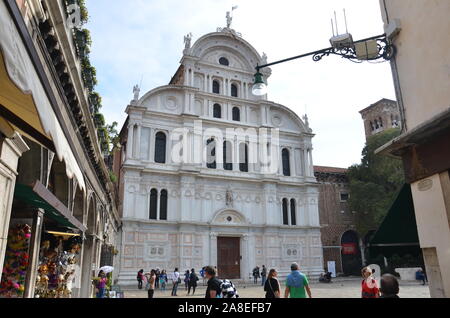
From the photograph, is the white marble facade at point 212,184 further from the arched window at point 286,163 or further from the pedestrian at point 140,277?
the pedestrian at point 140,277

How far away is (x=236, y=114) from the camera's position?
29.7m

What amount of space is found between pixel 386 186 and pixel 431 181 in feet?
94.4

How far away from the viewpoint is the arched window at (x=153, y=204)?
81.7 ft

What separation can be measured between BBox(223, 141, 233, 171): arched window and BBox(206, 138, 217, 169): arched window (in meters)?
0.92

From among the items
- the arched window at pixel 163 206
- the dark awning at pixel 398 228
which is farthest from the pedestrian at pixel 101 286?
the arched window at pixel 163 206

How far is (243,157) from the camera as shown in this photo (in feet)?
93.3

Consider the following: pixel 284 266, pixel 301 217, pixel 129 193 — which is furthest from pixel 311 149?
pixel 129 193

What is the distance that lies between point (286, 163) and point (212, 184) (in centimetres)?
730

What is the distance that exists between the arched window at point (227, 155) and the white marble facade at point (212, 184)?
1.13 feet

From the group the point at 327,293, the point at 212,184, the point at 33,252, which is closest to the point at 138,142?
the point at 212,184

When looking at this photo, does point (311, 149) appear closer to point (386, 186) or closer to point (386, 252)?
point (386, 186)

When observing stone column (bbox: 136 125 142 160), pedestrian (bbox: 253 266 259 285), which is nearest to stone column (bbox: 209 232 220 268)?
pedestrian (bbox: 253 266 259 285)

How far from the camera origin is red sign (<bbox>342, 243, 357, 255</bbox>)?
106 ft

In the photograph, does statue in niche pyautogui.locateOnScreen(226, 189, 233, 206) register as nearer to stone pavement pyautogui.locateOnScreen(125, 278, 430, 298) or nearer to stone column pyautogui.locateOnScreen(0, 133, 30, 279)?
stone pavement pyautogui.locateOnScreen(125, 278, 430, 298)
